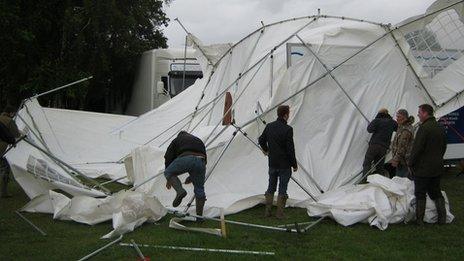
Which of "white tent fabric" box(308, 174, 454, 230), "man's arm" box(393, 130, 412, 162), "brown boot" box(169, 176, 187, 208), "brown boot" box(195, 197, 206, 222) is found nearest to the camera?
"white tent fabric" box(308, 174, 454, 230)

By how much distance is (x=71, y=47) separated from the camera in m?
23.9

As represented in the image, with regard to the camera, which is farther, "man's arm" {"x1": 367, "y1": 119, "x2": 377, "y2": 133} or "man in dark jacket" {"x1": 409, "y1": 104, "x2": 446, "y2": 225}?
"man's arm" {"x1": 367, "y1": 119, "x2": 377, "y2": 133}

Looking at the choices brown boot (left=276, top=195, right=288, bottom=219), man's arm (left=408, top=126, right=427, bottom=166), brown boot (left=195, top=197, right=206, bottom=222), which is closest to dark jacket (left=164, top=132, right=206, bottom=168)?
brown boot (left=195, top=197, right=206, bottom=222)

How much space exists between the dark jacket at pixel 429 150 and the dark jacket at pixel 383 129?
2313mm

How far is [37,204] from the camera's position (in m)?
9.18

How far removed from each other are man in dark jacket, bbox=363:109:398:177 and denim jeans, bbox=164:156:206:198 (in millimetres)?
3493

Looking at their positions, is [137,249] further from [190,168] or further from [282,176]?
[282,176]

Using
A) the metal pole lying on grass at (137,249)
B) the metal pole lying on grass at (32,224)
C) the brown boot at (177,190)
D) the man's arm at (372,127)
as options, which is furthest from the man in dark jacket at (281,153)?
the metal pole lying on grass at (32,224)

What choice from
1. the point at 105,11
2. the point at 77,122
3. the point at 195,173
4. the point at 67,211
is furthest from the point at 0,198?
the point at 105,11

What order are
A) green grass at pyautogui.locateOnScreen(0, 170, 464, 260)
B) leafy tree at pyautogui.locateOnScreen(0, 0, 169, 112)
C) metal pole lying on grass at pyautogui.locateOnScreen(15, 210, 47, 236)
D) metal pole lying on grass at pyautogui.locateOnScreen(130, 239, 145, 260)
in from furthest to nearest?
leafy tree at pyautogui.locateOnScreen(0, 0, 169, 112) → metal pole lying on grass at pyautogui.locateOnScreen(15, 210, 47, 236) → green grass at pyautogui.locateOnScreen(0, 170, 464, 260) → metal pole lying on grass at pyautogui.locateOnScreen(130, 239, 145, 260)

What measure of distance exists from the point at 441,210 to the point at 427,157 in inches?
34.9

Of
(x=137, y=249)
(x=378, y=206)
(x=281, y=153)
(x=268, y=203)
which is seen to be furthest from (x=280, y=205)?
(x=137, y=249)

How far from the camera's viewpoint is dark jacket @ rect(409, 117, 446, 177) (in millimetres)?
7812

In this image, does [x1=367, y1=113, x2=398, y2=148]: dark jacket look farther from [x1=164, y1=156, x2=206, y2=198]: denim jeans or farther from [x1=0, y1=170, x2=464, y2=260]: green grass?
[x1=164, y1=156, x2=206, y2=198]: denim jeans
